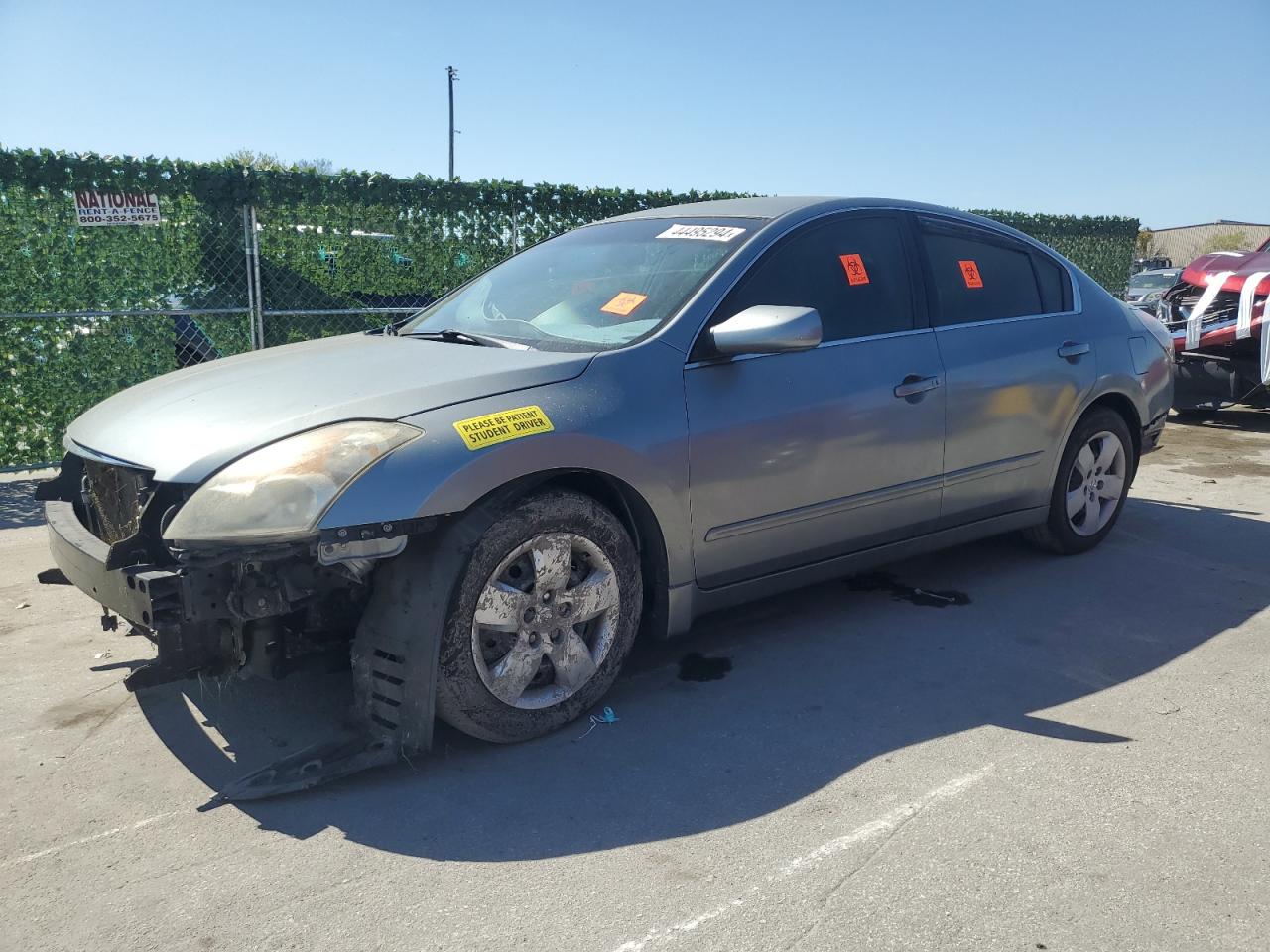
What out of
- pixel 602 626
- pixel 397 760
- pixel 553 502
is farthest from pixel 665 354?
pixel 397 760

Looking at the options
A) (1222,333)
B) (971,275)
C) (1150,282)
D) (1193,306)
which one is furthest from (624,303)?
(1150,282)

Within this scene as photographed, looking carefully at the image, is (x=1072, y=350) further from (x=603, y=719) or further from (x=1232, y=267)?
(x=1232, y=267)

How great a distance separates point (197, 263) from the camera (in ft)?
26.4

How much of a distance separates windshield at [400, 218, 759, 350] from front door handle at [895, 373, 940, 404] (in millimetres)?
867

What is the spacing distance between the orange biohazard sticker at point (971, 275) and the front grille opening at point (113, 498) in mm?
3451

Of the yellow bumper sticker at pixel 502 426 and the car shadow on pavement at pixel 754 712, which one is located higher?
the yellow bumper sticker at pixel 502 426

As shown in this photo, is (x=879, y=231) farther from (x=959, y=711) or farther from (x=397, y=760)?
(x=397, y=760)

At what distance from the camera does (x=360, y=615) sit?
3.14 metres

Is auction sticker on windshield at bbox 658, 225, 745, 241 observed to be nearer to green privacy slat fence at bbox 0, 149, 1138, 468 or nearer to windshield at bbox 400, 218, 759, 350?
windshield at bbox 400, 218, 759, 350

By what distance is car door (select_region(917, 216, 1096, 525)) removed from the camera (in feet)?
14.6

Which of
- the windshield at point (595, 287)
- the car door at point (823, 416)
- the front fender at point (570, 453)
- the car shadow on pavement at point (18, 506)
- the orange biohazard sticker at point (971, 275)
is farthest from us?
the car shadow on pavement at point (18, 506)

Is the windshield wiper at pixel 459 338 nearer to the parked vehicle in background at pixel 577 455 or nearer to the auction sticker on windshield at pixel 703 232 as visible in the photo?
the parked vehicle in background at pixel 577 455

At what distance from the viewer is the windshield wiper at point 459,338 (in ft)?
12.4

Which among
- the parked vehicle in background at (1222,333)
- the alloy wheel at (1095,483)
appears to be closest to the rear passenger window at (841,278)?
the alloy wheel at (1095,483)
